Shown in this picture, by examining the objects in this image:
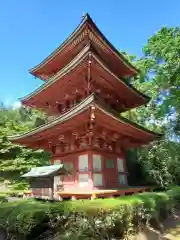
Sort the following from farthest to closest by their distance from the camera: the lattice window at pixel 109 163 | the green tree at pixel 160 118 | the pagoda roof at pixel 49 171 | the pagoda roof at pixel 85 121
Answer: the green tree at pixel 160 118 → the lattice window at pixel 109 163 → the pagoda roof at pixel 85 121 → the pagoda roof at pixel 49 171

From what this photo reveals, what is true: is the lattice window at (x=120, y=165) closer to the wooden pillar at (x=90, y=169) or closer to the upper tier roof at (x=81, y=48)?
the wooden pillar at (x=90, y=169)

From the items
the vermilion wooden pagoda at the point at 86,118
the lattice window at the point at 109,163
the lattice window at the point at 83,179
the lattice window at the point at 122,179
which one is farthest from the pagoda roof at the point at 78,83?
the lattice window at the point at 122,179

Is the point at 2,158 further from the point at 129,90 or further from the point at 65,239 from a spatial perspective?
the point at 65,239

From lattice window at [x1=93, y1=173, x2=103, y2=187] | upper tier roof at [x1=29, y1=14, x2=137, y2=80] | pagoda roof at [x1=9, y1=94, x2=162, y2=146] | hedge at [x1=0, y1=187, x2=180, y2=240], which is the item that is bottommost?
hedge at [x1=0, y1=187, x2=180, y2=240]

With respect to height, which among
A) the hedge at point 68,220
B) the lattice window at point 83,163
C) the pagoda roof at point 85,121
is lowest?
the hedge at point 68,220

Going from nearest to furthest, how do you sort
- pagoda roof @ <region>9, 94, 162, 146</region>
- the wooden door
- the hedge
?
the hedge < pagoda roof @ <region>9, 94, 162, 146</region> < the wooden door

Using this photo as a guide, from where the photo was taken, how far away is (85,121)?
11.2 m

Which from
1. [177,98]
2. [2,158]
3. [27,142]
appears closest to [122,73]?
[27,142]

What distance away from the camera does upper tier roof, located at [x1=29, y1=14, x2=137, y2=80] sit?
44.3 feet

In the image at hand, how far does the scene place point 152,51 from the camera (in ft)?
75.4

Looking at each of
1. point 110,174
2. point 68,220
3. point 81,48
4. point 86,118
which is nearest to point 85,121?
point 86,118

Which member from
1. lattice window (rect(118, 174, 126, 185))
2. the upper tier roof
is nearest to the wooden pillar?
lattice window (rect(118, 174, 126, 185))

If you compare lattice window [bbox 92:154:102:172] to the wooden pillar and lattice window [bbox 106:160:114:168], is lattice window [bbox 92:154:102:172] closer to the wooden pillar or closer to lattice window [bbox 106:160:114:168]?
the wooden pillar

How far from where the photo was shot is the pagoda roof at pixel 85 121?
10.4m
